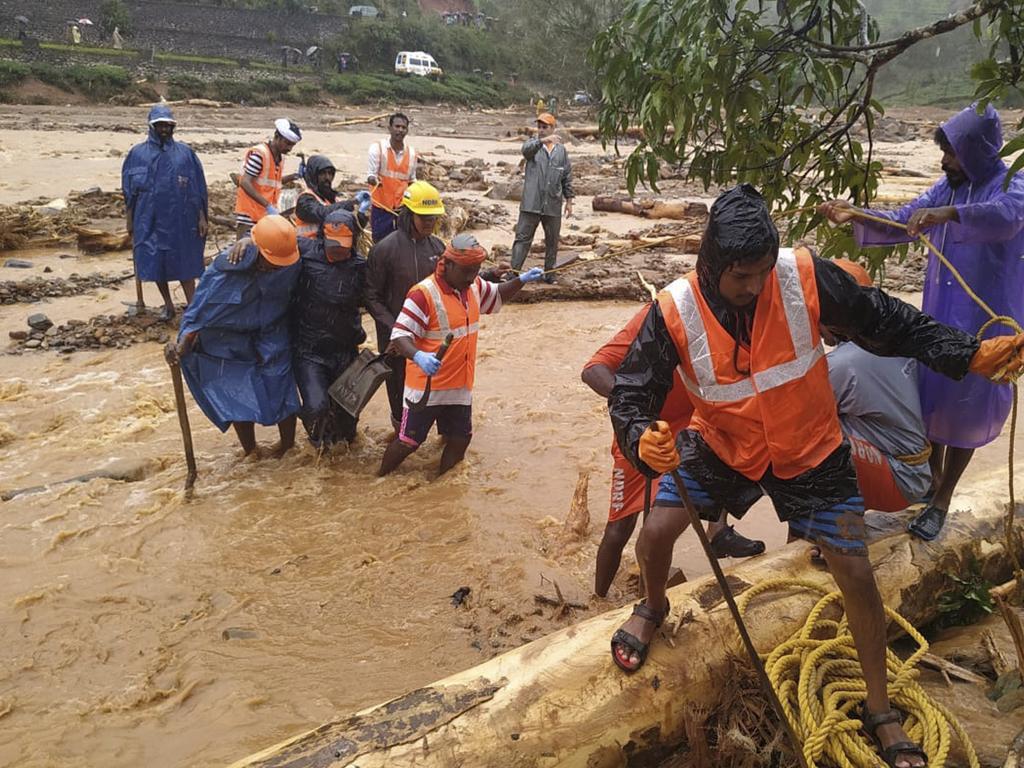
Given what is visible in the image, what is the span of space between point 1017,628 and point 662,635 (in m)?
1.05

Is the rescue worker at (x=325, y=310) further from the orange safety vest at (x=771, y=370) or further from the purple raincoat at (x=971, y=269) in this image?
the orange safety vest at (x=771, y=370)

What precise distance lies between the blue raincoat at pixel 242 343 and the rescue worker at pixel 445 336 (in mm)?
800

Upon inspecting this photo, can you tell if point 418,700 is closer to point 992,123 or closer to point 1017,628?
point 1017,628

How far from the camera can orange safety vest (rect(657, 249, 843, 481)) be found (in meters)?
2.25

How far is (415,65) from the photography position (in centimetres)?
4012

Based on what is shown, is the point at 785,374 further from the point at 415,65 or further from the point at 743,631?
the point at 415,65

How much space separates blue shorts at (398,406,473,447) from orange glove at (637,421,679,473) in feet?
9.38

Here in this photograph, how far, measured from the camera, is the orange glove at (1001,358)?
7.29 ft

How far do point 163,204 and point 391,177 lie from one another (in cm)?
205

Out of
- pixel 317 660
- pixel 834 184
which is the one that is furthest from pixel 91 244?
pixel 834 184

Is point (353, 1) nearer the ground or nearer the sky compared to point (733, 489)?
nearer the sky

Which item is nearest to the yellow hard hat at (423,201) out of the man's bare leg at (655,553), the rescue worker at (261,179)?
the rescue worker at (261,179)

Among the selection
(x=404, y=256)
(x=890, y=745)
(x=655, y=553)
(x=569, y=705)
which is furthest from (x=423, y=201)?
(x=890, y=745)

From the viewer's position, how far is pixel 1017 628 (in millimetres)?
2473
